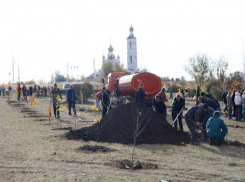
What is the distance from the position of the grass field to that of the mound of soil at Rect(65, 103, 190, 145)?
60cm

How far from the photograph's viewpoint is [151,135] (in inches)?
512

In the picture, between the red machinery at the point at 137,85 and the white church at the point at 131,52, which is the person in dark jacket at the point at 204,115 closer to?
the red machinery at the point at 137,85

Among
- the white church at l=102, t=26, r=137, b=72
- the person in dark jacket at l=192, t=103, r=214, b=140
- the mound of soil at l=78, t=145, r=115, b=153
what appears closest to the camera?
the mound of soil at l=78, t=145, r=115, b=153

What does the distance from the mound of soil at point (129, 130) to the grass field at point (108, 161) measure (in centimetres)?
60

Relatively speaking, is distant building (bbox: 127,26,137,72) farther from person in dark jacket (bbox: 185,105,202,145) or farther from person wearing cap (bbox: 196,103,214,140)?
person in dark jacket (bbox: 185,105,202,145)

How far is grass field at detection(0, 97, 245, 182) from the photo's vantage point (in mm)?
7848

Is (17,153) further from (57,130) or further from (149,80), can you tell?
(149,80)

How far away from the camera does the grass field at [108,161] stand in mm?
7848

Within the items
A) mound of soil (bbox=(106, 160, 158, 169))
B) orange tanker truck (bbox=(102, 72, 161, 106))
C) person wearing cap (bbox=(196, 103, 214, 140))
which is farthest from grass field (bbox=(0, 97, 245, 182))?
orange tanker truck (bbox=(102, 72, 161, 106))

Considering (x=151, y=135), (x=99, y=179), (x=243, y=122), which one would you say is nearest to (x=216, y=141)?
(x=151, y=135)

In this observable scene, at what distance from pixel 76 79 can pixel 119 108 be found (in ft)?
323

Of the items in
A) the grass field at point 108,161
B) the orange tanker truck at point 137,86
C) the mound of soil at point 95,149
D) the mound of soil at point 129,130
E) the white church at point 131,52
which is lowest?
the grass field at point 108,161

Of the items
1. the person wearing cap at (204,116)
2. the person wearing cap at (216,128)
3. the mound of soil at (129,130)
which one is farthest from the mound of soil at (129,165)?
the person wearing cap at (204,116)

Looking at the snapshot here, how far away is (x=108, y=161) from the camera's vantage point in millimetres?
9352
